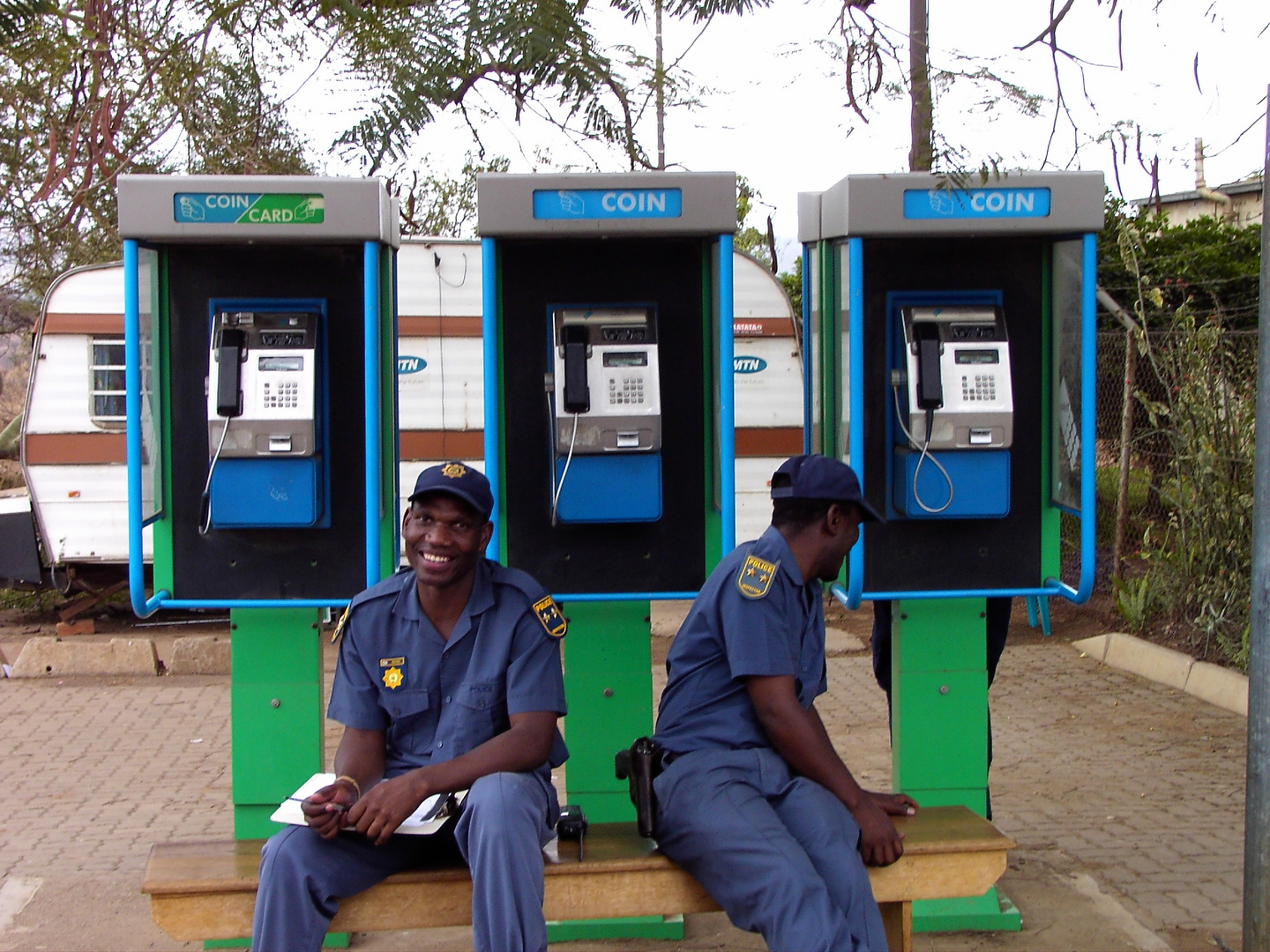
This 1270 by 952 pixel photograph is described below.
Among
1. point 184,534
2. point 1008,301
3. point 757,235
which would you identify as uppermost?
point 757,235

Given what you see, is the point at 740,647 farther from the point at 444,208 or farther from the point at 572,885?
the point at 444,208

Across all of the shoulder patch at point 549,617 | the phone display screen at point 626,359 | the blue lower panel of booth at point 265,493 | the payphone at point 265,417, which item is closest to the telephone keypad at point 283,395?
the payphone at point 265,417

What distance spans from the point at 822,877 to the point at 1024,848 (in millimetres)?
1967

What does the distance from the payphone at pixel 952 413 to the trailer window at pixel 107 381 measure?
20.4ft

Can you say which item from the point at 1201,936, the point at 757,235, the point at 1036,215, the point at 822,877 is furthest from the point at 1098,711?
the point at 757,235

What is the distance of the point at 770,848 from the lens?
289 cm

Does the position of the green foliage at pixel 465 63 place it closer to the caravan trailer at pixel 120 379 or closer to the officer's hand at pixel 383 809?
the officer's hand at pixel 383 809

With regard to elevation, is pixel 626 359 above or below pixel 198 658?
above

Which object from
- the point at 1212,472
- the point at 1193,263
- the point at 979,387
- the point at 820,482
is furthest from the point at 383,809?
the point at 1193,263

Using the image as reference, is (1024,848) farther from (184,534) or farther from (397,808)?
(184,534)

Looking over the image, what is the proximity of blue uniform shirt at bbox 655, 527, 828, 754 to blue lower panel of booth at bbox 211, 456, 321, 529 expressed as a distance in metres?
1.32

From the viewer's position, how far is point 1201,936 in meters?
3.85

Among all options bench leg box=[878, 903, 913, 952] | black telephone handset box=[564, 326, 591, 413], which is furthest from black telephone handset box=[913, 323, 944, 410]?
bench leg box=[878, 903, 913, 952]

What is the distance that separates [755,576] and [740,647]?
166mm
